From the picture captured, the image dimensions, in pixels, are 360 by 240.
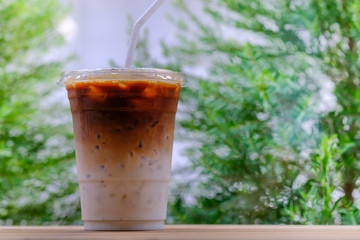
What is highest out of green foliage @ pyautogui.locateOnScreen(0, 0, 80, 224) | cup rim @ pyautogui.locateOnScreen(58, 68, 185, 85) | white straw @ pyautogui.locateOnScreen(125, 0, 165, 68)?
white straw @ pyautogui.locateOnScreen(125, 0, 165, 68)

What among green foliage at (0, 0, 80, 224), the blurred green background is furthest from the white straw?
green foliage at (0, 0, 80, 224)

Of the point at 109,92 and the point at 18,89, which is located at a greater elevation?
the point at 109,92

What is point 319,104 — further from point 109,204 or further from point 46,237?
point 46,237

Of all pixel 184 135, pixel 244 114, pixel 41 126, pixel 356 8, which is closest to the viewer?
pixel 356 8

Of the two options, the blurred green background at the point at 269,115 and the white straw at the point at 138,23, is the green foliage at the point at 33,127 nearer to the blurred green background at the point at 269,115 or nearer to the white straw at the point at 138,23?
the blurred green background at the point at 269,115

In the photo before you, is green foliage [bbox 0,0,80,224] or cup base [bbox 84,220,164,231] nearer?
cup base [bbox 84,220,164,231]

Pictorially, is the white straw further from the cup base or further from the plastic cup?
the cup base

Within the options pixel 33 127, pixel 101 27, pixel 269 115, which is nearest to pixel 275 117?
pixel 269 115

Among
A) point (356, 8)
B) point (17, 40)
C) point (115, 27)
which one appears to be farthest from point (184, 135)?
point (115, 27)

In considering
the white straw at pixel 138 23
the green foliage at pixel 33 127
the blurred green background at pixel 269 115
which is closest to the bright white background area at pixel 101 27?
the green foliage at pixel 33 127
